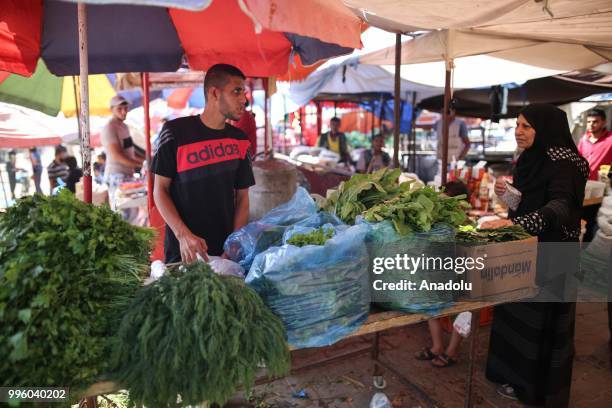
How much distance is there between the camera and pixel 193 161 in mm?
2592

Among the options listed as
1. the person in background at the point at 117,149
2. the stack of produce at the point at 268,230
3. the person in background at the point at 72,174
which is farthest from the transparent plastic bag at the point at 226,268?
the person in background at the point at 72,174

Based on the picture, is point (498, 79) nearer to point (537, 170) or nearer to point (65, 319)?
point (537, 170)

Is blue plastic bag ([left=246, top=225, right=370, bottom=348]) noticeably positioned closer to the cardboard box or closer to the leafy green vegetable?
the leafy green vegetable

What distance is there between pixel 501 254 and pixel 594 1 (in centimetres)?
179

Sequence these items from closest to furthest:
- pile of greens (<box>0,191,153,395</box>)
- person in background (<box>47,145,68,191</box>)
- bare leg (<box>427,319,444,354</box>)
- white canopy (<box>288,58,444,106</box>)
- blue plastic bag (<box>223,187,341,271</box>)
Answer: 1. pile of greens (<box>0,191,153,395</box>)
2. blue plastic bag (<box>223,187,341,271</box>)
3. bare leg (<box>427,319,444,354</box>)
4. white canopy (<box>288,58,444,106</box>)
5. person in background (<box>47,145,68,191</box>)

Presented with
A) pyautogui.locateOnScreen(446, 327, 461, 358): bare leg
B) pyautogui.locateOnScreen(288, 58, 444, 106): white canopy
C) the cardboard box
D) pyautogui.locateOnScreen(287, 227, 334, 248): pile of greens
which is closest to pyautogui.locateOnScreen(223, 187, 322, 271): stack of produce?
pyautogui.locateOnScreen(287, 227, 334, 248): pile of greens

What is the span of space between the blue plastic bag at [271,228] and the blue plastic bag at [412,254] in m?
0.28

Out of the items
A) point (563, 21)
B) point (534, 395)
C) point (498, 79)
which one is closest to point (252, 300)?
point (534, 395)

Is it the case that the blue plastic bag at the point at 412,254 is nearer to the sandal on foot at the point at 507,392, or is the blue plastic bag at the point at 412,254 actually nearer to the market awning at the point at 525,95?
the sandal on foot at the point at 507,392

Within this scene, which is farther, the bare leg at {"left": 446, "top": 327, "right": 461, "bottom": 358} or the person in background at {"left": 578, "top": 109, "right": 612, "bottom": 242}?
the person in background at {"left": 578, "top": 109, "right": 612, "bottom": 242}

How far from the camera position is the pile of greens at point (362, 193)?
2158 millimetres

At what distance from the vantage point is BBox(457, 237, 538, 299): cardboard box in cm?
209

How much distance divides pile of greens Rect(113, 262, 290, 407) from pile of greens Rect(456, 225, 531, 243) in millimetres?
1223

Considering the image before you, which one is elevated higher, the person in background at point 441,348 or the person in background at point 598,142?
the person in background at point 598,142
